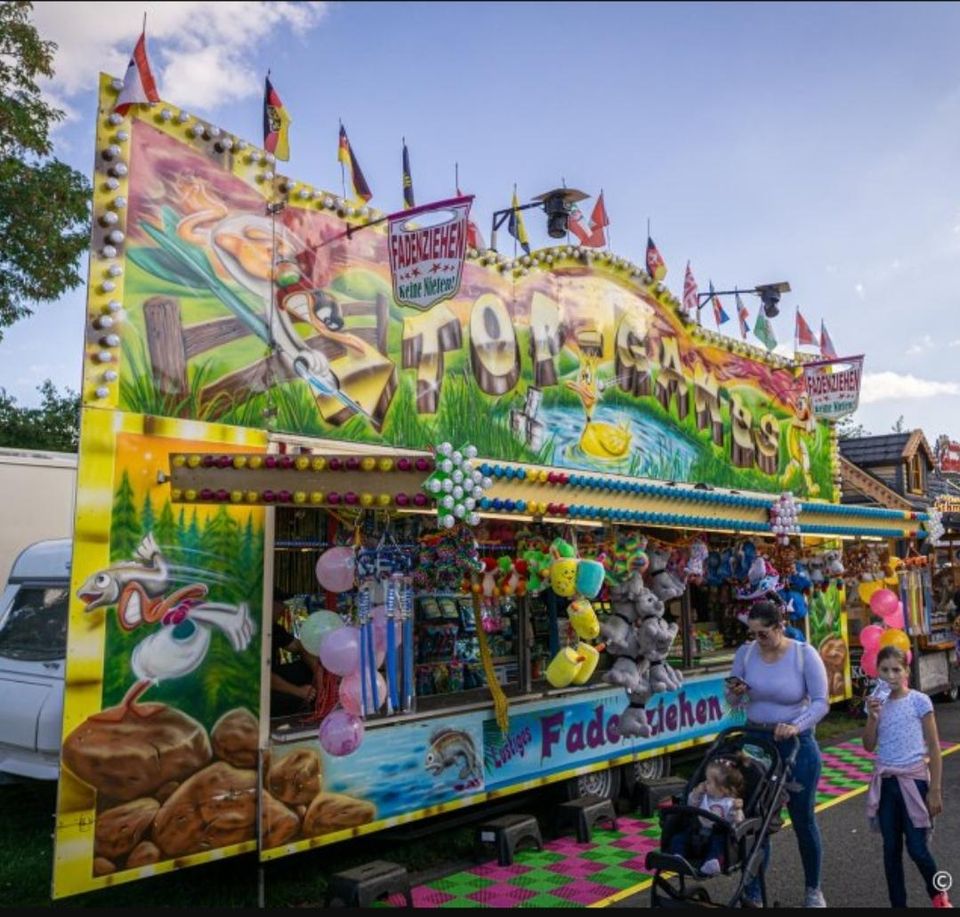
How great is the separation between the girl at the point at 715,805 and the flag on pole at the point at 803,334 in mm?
8873

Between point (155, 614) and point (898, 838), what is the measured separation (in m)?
4.66

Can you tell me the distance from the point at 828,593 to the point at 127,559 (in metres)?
10.9

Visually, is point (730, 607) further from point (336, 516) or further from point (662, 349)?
point (336, 516)

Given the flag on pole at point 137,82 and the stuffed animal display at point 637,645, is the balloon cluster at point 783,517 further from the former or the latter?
the flag on pole at point 137,82

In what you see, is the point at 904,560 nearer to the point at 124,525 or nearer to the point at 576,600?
the point at 576,600

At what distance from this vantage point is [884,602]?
909 cm

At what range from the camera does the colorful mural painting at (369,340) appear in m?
6.03

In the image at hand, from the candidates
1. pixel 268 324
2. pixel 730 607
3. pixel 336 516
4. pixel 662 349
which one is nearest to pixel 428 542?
pixel 336 516

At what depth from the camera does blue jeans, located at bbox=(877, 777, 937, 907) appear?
197 inches

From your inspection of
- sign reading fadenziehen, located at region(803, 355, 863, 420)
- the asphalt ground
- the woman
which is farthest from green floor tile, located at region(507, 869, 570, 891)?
sign reading fadenziehen, located at region(803, 355, 863, 420)

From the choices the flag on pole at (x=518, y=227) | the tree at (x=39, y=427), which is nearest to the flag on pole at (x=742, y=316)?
the flag on pole at (x=518, y=227)

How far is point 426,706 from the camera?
7.36 meters

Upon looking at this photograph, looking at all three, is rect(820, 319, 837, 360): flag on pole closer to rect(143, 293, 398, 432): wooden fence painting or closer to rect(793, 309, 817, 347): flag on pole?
rect(793, 309, 817, 347): flag on pole

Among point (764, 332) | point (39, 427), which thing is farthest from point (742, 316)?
point (39, 427)
